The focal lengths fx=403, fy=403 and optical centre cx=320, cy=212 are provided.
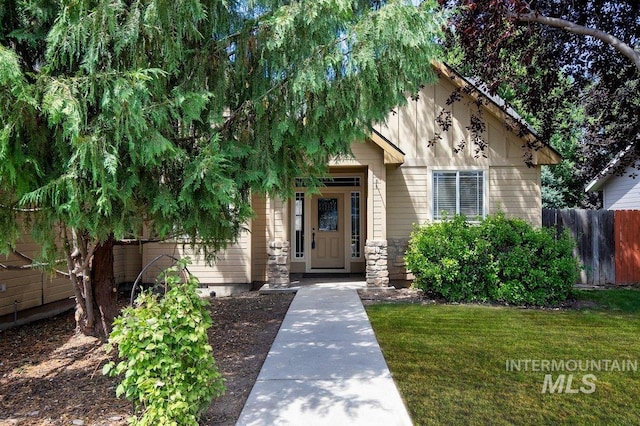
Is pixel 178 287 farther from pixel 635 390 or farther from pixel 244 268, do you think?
pixel 244 268

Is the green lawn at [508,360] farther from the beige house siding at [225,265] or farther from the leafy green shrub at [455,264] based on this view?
the beige house siding at [225,265]

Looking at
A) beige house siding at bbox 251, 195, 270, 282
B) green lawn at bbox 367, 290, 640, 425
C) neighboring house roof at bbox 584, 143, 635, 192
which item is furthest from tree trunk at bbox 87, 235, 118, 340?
neighboring house roof at bbox 584, 143, 635, 192

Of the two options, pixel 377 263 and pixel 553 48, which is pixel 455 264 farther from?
pixel 553 48

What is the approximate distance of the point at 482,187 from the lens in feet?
31.8

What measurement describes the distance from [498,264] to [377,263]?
2418 millimetres

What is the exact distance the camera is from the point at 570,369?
14.2 feet

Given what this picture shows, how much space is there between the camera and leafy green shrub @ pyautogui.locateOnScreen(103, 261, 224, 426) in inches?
104

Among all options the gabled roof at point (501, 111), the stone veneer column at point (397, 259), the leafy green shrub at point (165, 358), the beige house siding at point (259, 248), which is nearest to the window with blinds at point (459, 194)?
the stone veneer column at point (397, 259)

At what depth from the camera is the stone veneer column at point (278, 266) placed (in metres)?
8.82

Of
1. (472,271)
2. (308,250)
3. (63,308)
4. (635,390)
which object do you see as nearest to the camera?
(635,390)

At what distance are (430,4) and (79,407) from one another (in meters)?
4.38

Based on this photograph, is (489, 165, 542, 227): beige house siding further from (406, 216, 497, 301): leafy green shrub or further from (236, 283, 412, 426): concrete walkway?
(236, 283, 412, 426): concrete walkway

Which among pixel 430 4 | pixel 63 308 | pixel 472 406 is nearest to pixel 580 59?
pixel 430 4

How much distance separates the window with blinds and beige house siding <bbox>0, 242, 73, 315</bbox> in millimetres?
7891
